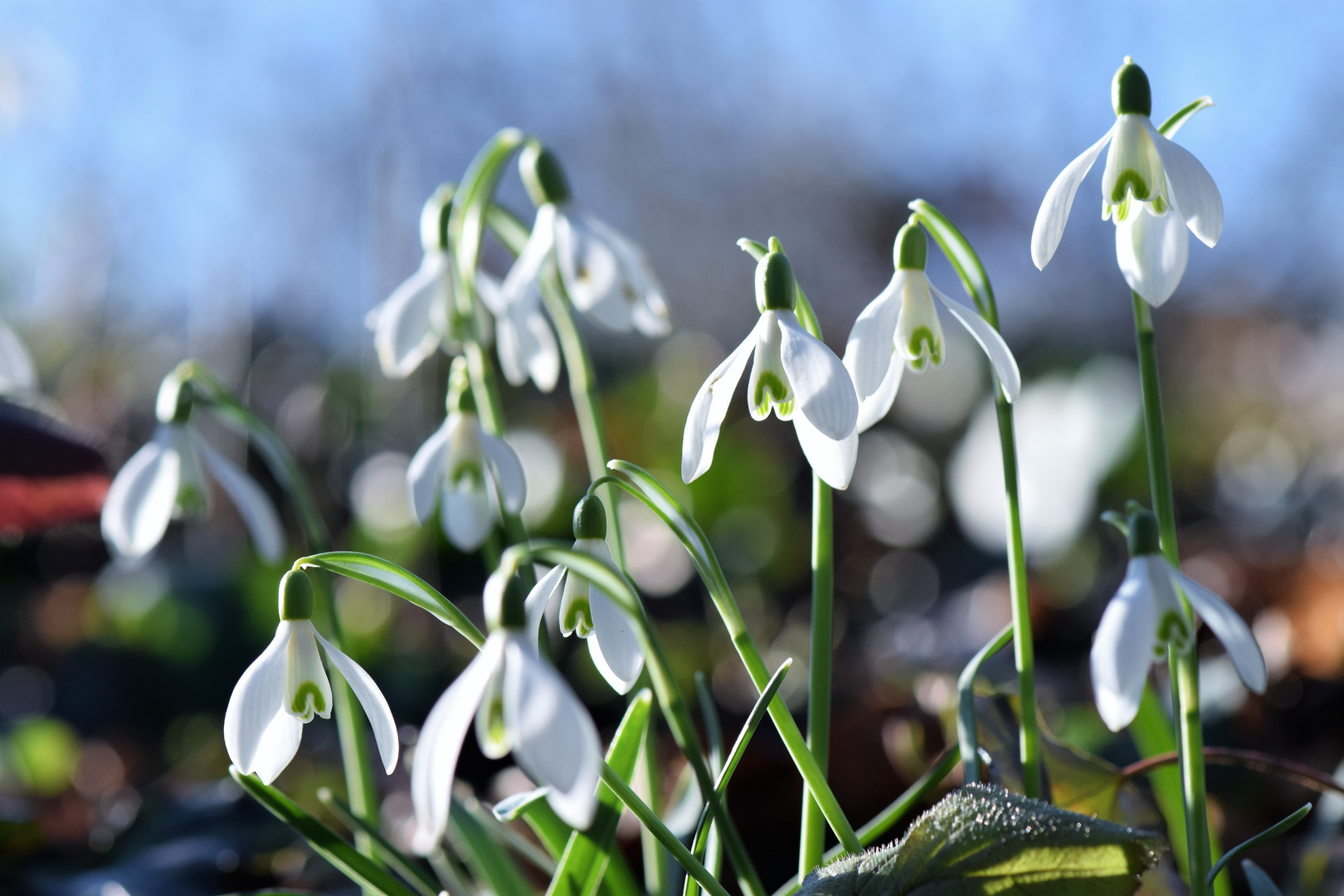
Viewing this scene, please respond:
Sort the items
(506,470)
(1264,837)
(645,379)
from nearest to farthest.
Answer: (1264,837) → (506,470) → (645,379)

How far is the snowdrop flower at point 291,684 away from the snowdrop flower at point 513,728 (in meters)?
0.15

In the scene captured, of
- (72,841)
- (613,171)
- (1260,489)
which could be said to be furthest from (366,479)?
(613,171)

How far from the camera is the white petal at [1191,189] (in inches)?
25.4

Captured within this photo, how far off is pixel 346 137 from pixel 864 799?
19.7 feet

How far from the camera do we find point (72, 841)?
1.30 m

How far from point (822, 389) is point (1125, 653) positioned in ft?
0.74

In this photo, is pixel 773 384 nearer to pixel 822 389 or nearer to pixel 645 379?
pixel 822 389

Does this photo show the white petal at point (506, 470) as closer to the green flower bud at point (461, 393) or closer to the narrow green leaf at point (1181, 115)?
the green flower bud at point (461, 393)

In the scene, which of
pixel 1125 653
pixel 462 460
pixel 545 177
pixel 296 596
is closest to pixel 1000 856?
pixel 1125 653

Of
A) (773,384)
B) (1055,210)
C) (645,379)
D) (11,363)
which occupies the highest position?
(1055,210)

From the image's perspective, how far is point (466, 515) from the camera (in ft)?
3.34

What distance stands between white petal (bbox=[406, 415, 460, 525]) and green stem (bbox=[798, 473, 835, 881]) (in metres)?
0.37

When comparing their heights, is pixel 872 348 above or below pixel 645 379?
above

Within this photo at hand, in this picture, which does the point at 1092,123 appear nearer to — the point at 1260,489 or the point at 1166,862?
the point at 1260,489
